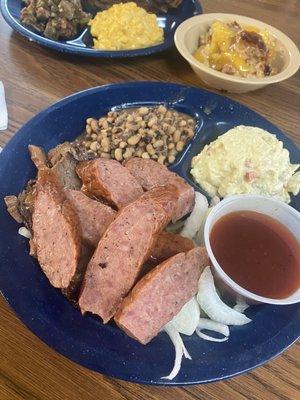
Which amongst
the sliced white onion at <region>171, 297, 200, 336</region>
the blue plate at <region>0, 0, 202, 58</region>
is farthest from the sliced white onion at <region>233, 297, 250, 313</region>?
the blue plate at <region>0, 0, 202, 58</region>

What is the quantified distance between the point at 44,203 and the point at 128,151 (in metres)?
0.54

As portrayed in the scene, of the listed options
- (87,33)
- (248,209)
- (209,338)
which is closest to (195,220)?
(248,209)

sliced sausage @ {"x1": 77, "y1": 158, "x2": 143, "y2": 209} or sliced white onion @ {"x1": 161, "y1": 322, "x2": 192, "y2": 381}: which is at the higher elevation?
sliced sausage @ {"x1": 77, "y1": 158, "x2": 143, "y2": 209}

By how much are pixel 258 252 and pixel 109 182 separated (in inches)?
23.7

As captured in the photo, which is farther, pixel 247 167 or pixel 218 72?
pixel 218 72

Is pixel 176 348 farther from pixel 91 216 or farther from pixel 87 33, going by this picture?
pixel 87 33

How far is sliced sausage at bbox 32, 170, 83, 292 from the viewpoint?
54.3 inches

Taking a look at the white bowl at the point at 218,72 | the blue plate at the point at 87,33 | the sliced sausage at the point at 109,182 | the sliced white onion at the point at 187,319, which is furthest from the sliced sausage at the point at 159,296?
the blue plate at the point at 87,33

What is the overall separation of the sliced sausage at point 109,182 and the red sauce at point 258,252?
1.16 feet

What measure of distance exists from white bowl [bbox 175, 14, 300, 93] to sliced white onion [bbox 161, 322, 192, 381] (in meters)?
1.34

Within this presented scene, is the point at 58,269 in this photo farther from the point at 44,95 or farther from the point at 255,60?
the point at 255,60

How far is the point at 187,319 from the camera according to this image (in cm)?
137

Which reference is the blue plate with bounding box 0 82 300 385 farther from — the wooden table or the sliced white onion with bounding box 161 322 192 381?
the wooden table

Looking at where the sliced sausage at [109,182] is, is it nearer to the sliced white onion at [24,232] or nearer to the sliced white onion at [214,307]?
the sliced white onion at [24,232]
